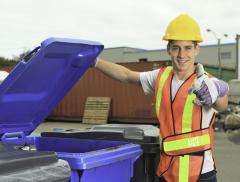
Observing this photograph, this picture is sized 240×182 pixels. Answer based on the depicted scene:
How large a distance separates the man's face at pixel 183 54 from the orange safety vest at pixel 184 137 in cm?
10

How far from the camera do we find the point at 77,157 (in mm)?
2594

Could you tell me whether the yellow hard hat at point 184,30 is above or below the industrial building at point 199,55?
below

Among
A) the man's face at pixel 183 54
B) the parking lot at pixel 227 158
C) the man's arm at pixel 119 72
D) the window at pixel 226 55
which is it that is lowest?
the parking lot at pixel 227 158

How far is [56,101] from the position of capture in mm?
3330

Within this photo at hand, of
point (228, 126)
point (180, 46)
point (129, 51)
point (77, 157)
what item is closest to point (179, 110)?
point (180, 46)

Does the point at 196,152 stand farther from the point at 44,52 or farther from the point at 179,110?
the point at 44,52

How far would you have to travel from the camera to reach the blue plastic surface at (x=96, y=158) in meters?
2.60

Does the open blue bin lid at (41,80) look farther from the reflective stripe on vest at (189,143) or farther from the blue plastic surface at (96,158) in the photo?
the reflective stripe on vest at (189,143)

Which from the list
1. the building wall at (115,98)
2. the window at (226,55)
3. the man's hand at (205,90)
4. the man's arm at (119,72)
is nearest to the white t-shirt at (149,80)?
the man's arm at (119,72)

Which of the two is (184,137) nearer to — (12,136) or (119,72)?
(119,72)

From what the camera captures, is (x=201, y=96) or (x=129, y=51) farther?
(x=129, y=51)

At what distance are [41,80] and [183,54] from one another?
95 centimetres

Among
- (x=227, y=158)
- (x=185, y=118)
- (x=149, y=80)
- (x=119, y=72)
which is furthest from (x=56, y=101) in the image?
(x=227, y=158)

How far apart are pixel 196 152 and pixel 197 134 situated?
12 cm
